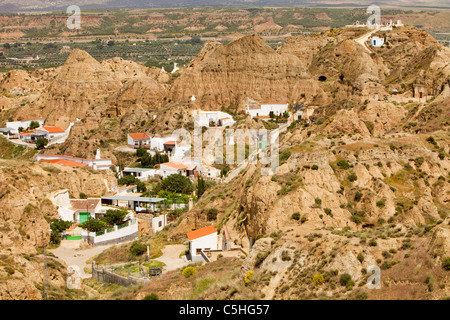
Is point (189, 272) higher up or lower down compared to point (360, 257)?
lower down

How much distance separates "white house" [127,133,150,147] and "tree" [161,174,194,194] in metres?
14.5

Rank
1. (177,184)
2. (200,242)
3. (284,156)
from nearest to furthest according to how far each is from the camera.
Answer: (200,242) < (284,156) < (177,184)

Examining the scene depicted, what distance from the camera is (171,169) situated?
62188 millimetres

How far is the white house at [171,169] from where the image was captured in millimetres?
61688

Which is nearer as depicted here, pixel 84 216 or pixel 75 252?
pixel 75 252

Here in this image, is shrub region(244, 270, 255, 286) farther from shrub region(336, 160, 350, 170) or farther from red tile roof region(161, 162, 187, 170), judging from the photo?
red tile roof region(161, 162, 187, 170)

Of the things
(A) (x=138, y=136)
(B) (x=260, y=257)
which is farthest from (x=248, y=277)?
(A) (x=138, y=136)

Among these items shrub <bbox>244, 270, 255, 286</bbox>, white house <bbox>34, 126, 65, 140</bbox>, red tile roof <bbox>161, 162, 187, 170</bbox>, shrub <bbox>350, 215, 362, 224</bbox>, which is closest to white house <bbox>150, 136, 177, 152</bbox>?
red tile roof <bbox>161, 162, 187, 170</bbox>

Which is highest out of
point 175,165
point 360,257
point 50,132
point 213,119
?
point 360,257

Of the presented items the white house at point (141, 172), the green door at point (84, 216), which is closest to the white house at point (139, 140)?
the white house at point (141, 172)

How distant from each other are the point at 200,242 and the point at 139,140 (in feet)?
122

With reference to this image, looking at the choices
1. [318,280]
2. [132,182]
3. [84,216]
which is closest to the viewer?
[318,280]

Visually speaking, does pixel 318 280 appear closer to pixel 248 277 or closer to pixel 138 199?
pixel 248 277
